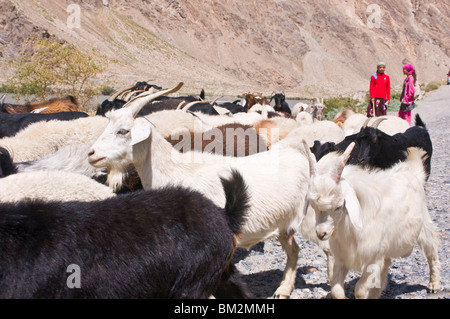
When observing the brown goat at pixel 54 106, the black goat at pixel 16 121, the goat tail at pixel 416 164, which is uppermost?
the goat tail at pixel 416 164

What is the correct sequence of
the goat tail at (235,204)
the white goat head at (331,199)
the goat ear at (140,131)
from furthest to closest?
the goat ear at (140,131) → the white goat head at (331,199) → the goat tail at (235,204)

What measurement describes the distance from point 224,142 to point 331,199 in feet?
9.82

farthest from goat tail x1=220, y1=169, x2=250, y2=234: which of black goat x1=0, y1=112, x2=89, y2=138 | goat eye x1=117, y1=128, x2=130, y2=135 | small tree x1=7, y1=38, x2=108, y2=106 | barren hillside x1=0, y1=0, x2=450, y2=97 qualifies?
barren hillside x1=0, y1=0, x2=450, y2=97

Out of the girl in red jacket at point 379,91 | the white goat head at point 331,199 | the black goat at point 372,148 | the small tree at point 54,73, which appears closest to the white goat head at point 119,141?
the white goat head at point 331,199

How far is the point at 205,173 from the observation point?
170 inches

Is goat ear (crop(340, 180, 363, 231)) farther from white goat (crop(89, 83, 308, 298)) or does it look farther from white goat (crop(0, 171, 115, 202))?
white goat (crop(0, 171, 115, 202))

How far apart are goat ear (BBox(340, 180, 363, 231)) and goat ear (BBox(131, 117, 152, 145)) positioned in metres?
1.65

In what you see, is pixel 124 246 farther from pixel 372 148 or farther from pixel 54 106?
pixel 54 106

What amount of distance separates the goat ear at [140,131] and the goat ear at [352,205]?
1.65 metres

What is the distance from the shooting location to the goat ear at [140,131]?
4.23 metres

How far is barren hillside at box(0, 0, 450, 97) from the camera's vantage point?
156 feet

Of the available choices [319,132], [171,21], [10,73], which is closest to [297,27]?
[171,21]

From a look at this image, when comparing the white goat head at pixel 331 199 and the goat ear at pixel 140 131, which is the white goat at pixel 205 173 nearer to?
the goat ear at pixel 140 131

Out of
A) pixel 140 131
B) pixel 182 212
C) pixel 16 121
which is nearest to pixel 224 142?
pixel 140 131
